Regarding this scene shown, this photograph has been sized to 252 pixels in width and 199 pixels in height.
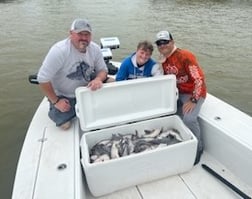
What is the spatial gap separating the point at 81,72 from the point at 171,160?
1.05 meters

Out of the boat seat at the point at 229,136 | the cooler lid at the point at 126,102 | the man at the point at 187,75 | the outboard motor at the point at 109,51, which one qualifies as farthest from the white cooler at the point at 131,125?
the outboard motor at the point at 109,51

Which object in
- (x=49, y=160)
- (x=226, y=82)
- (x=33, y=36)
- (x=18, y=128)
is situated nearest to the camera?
(x=49, y=160)

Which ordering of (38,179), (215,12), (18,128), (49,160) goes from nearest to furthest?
1. (38,179)
2. (49,160)
3. (18,128)
4. (215,12)

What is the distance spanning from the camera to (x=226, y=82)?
604cm

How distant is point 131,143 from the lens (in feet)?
8.23

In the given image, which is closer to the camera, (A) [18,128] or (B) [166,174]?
(B) [166,174]

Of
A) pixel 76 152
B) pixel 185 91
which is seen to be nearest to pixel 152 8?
pixel 185 91

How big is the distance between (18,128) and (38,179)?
254 centimetres

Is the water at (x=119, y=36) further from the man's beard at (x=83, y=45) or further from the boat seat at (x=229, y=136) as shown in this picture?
the boat seat at (x=229, y=136)

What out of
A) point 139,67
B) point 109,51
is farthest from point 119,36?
point 139,67

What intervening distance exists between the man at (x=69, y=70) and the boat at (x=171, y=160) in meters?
0.16

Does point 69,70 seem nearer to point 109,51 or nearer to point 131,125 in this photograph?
point 131,125

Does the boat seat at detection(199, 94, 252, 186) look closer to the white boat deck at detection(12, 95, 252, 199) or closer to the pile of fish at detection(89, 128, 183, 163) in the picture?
the white boat deck at detection(12, 95, 252, 199)

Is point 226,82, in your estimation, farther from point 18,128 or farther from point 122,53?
point 18,128
